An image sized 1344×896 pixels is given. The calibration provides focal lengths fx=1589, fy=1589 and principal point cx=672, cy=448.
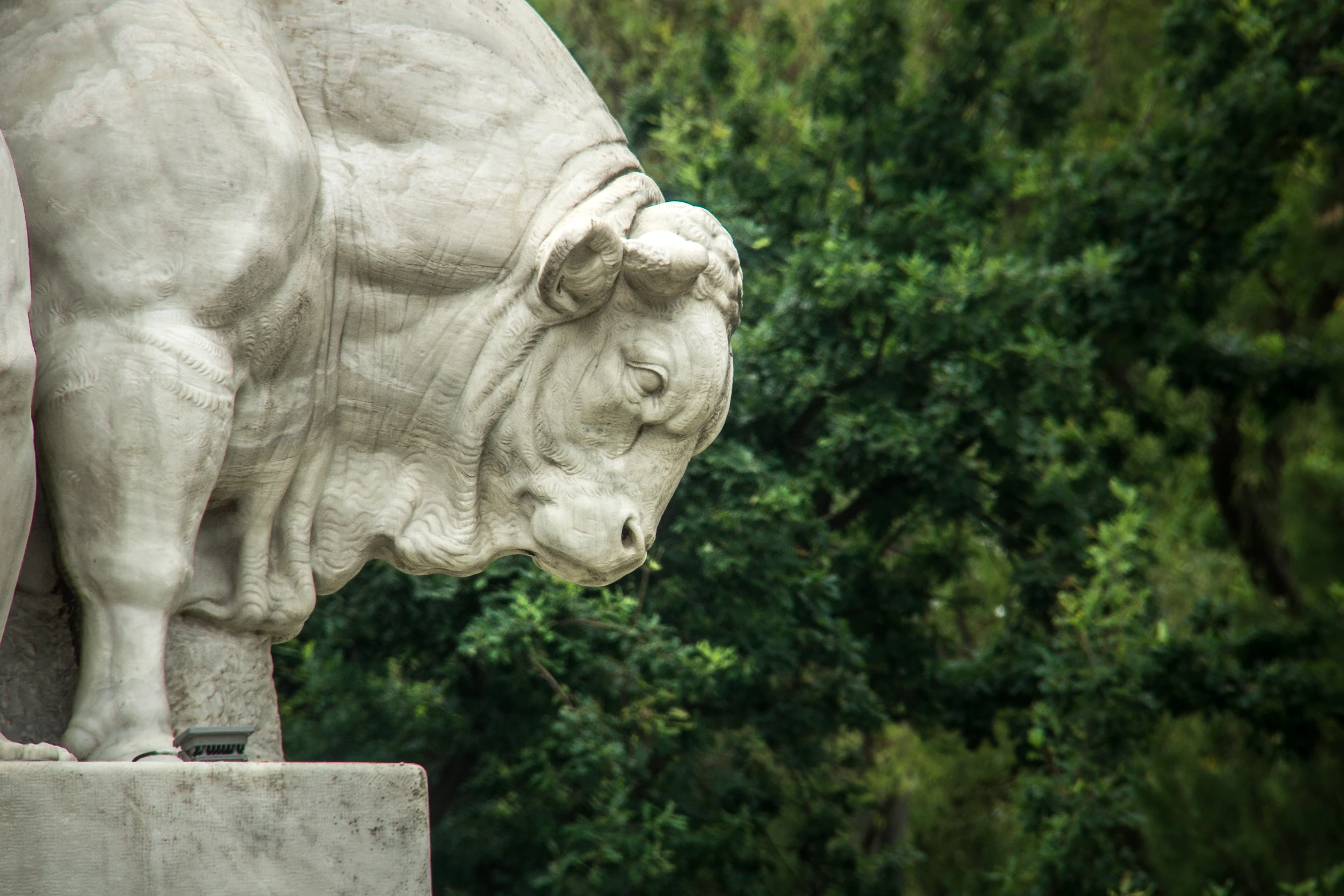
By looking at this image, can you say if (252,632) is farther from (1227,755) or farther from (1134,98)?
(1134,98)

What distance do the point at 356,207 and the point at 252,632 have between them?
568 millimetres

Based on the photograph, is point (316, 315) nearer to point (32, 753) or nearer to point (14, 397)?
point (14, 397)

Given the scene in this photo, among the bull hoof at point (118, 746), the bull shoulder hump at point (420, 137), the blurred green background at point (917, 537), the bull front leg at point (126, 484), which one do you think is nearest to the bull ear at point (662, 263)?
the bull shoulder hump at point (420, 137)

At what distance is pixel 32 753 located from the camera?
1682 millimetres

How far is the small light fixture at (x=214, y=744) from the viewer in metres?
1.79

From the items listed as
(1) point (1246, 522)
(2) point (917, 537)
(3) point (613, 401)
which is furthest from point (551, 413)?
(1) point (1246, 522)

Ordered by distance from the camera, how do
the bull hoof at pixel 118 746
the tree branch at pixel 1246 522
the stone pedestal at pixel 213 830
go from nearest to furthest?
the stone pedestal at pixel 213 830
the bull hoof at pixel 118 746
the tree branch at pixel 1246 522

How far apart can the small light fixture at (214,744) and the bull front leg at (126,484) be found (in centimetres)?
2

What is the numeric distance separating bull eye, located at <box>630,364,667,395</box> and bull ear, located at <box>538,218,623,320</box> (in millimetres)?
111

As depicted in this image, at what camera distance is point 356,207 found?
2.04m

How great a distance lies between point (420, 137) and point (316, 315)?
0.91 ft

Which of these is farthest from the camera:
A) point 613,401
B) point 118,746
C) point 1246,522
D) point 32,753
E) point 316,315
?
point 1246,522

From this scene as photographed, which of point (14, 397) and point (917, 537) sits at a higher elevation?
point (14, 397)

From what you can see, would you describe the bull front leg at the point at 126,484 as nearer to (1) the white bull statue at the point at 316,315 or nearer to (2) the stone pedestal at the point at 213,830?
(1) the white bull statue at the point at 316,315
